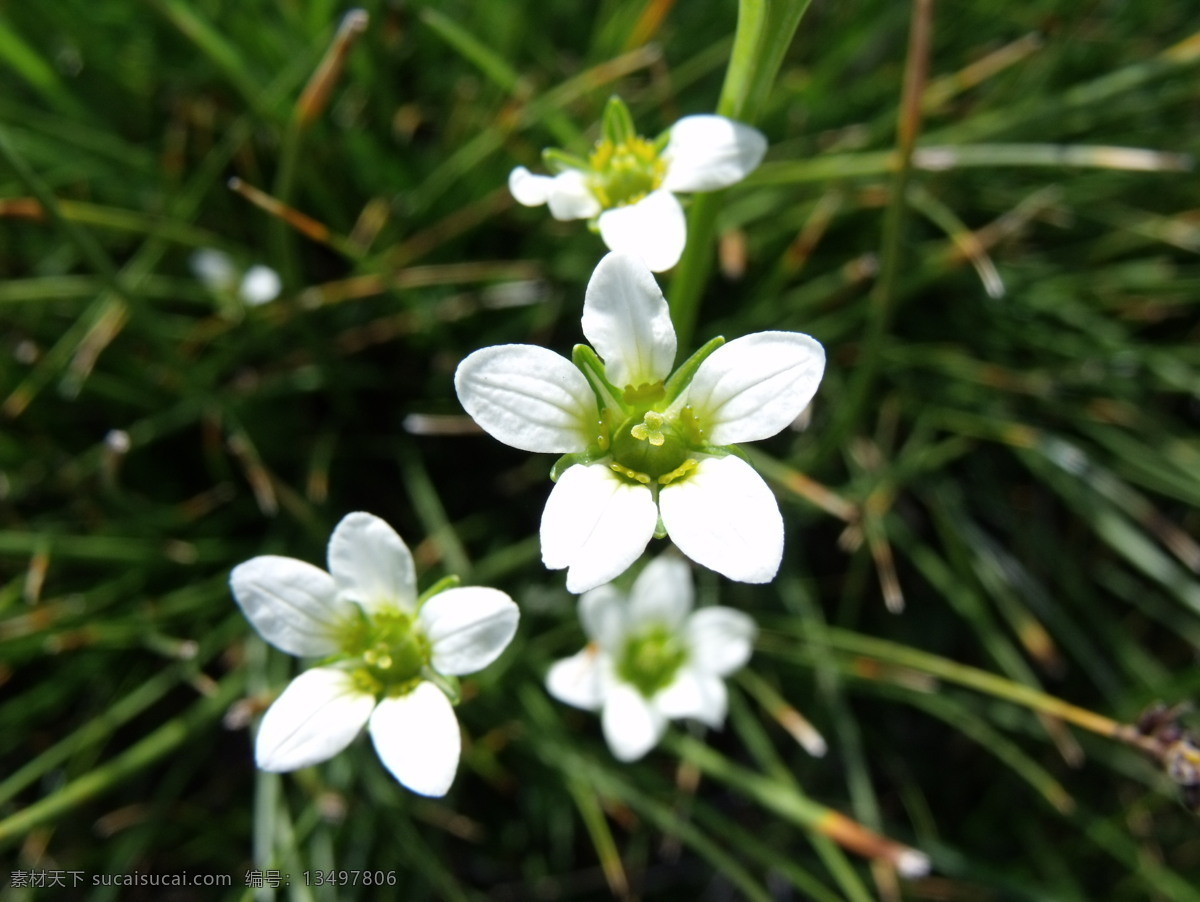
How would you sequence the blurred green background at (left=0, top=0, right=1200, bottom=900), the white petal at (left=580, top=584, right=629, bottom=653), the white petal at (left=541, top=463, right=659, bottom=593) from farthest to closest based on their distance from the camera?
the blurred green background at (left=0, top=0, right=1200, bottom=900) < the white petal at (left=580, top=584, right=629, bottom=653) < the white petal at (left=541, top=463, right=659, bottom=593)

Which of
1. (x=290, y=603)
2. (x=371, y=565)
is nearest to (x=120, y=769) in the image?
(x=290, y=603)

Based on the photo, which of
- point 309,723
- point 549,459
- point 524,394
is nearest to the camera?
point 524,394

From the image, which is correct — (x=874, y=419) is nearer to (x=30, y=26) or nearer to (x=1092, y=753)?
(x=1092, y=753)

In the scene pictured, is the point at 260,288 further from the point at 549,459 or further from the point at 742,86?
the point at 742,86

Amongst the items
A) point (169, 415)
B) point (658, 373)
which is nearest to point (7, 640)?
point (169, 415)

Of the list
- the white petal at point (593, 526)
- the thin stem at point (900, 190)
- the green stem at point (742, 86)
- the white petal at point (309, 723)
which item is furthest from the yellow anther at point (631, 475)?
the thin stem at point (900, 190)

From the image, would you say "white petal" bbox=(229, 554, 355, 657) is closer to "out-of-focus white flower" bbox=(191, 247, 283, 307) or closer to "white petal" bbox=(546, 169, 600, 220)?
"white petal" bbox=(546, 169, 600, 220)

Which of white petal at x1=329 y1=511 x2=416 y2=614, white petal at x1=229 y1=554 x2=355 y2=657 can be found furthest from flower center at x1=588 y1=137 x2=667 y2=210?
white petal at x1=229 y1=554 x2=355 y2=657
